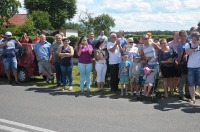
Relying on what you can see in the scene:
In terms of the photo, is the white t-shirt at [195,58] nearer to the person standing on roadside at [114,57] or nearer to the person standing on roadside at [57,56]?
the person standing on roadside at [114,57]

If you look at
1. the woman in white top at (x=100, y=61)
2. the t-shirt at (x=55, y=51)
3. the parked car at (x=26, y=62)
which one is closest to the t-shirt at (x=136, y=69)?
the woman in white top at (x=100, y=61)

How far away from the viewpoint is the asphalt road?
655cm

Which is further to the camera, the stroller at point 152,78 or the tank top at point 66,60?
the tank top at point 66,60

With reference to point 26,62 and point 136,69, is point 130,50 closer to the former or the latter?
point 136,69

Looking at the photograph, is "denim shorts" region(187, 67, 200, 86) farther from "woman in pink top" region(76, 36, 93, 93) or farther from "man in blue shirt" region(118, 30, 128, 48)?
"woman in pink top" region(76, 36, 93, 93)

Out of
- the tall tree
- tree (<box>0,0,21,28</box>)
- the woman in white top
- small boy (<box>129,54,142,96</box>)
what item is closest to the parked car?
the woman in white top

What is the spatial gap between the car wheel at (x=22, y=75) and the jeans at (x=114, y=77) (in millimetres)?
3737

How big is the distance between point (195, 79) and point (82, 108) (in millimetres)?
3205

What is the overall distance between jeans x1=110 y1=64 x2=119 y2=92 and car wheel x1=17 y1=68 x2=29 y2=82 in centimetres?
374

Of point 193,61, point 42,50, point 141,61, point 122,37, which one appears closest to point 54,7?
point 42,50

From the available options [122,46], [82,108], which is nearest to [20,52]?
[122,46]

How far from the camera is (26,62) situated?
490 inches

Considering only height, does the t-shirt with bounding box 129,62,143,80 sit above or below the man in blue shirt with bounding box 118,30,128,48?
below

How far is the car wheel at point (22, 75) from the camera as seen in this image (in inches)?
492
